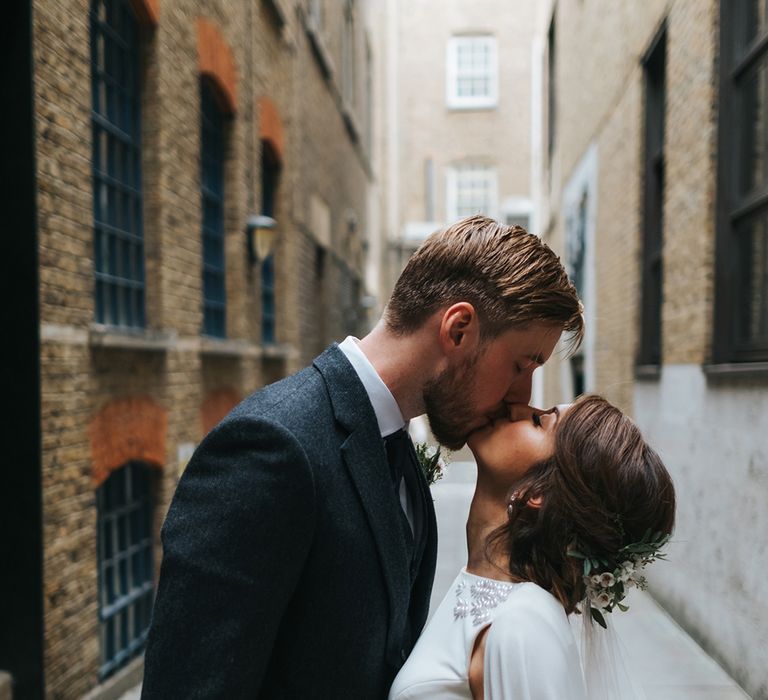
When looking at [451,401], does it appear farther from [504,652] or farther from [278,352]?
[278,352]

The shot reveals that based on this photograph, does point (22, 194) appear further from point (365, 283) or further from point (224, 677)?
point (365, 283)

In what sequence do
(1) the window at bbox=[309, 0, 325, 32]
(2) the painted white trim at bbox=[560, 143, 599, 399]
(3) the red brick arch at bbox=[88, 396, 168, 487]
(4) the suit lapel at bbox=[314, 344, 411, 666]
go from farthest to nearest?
(1) the window at bbox=[309, 0, 325, 32] → (2) the painted white trim at bbox=[560, 143, 599, 399] → (3) the red brick arch at bbox=[88, 396, 168, 487] → (4) the suit lapel at bbox=[314, 344, 411, 666]

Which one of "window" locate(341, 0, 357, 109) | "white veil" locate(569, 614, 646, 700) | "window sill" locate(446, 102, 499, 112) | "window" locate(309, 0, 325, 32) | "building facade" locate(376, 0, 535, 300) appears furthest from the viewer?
"window sill" locate(446, 102, 499, 112)

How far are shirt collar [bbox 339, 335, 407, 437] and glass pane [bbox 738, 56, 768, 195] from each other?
369cm

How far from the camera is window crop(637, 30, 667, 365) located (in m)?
7.64

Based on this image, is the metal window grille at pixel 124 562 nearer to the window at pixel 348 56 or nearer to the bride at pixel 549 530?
the bride at pixel 549 530

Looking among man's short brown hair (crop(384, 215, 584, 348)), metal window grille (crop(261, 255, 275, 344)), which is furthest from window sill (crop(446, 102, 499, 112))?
man's short brown hair (crop(384, 215, 584, 348))

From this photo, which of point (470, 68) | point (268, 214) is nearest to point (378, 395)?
point (268, 214)

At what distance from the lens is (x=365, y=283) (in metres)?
21.6

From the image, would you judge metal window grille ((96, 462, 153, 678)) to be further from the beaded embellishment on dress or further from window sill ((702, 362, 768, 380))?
window sill ((702, 362, 768, 380))

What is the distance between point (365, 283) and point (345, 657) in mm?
20134

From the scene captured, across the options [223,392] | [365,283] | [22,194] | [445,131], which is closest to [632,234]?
[223,392]

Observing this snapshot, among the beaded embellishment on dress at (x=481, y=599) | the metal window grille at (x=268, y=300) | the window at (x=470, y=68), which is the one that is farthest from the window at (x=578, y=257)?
the window at (x=470, y=68)

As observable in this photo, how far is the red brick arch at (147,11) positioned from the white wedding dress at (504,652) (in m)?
5.39
